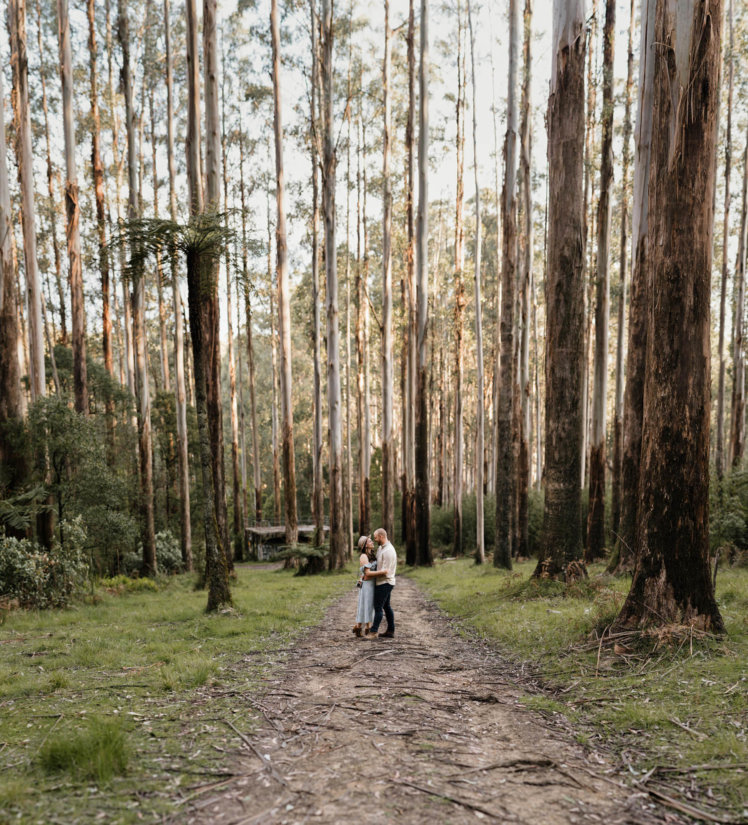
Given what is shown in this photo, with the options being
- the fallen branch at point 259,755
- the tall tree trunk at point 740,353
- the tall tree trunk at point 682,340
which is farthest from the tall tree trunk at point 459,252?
the fallen branch at point 259,755

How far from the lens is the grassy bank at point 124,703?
3.32 m

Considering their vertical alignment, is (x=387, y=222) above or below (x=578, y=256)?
above

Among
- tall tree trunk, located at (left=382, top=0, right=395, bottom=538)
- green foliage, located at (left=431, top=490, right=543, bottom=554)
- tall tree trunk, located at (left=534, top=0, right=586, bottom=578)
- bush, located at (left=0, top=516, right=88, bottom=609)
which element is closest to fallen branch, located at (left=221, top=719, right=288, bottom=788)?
tall tree trunk, located at (left=534, top=0, right=586, bottom=578)

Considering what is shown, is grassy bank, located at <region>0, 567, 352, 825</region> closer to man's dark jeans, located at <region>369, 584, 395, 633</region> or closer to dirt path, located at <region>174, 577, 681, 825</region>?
dirt path, located at <region>174, 577, 681, 825</region>

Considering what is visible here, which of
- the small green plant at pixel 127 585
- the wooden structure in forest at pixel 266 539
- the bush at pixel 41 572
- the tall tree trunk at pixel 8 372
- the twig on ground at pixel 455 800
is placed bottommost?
the wooden structure in forest at pixel 266 539

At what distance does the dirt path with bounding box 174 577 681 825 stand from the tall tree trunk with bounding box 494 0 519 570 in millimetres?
9814

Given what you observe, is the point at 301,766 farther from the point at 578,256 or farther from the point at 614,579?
the point at 578,256

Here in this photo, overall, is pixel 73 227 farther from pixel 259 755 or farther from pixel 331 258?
pixel 259 755

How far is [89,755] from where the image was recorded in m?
3.59

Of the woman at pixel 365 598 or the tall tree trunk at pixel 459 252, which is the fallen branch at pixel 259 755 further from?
the tall tree trunk at pixel 459 252

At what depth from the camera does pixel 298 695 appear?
5.38m

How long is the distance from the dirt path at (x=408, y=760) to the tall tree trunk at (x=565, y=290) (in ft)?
12.1

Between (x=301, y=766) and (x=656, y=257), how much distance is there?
18.3ft

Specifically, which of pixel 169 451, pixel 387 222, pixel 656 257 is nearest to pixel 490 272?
pixel 387 222
